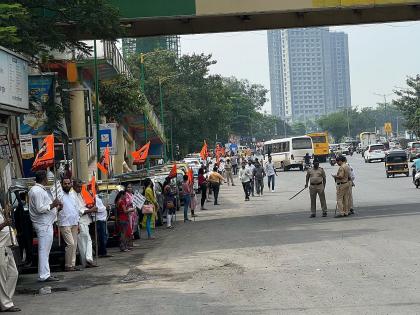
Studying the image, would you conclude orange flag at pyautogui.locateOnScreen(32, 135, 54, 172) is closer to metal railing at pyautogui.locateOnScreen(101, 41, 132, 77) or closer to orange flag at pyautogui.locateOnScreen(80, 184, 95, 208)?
orange flag at pyautogui.locateOnScreen(80, 184, 95, 208)

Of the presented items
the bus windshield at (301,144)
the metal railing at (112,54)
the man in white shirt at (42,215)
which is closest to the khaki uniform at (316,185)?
the metal railing at (112,54)

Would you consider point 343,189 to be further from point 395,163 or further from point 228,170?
point 228,170

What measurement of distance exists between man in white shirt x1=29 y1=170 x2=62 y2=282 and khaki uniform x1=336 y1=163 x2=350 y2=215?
454 inches

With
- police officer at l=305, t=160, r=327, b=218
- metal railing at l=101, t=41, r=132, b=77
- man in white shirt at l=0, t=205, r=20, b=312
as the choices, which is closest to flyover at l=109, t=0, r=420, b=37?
police officer at l=305, t=160, r=327, b=218

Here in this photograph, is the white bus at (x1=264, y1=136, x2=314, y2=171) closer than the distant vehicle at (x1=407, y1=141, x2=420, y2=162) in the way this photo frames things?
No

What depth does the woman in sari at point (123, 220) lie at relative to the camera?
61.7ft

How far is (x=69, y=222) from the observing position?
15062mm

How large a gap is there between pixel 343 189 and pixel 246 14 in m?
6.01

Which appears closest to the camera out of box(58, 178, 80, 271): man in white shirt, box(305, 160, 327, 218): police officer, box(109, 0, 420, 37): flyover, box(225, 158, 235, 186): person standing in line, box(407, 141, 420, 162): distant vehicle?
box(58, 178, 80, 271): man in white shirt

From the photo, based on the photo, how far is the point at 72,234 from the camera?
15.3 metres

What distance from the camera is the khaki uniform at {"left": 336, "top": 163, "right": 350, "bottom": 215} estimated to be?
918 inches

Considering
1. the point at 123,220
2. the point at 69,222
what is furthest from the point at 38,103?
the point at 69,222

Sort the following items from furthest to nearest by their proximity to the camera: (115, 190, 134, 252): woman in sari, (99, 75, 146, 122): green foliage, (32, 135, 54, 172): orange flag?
1. (99, 75, 146, 122): green foliage
2. (115, 190, 134, 252): woman in sari
3. (32, 135, 54, 172): orange flag

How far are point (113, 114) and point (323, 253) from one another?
69.3 feet
